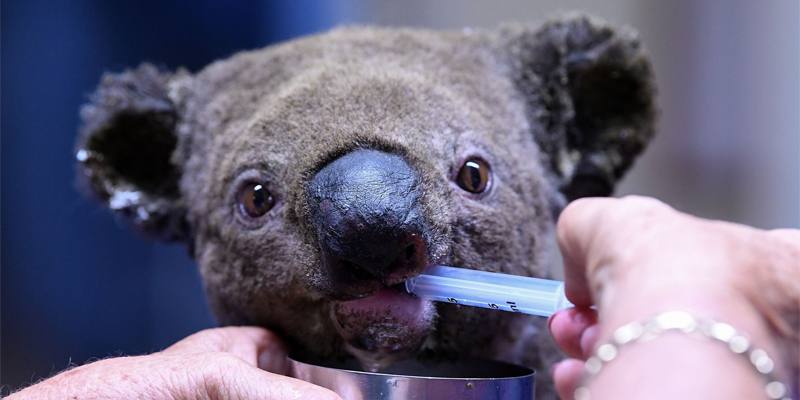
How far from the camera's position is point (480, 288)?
0.97 meters

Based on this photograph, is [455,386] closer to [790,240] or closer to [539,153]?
[790,240]

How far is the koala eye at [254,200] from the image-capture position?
111 centimetres

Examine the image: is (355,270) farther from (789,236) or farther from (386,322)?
(789,236)

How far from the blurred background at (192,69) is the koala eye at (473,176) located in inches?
44.7

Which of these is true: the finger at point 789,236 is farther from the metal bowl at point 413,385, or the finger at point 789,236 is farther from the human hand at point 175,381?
the human hand at point 175,381

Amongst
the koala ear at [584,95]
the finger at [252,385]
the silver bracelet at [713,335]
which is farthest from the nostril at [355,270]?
the koala ear at [584,95]

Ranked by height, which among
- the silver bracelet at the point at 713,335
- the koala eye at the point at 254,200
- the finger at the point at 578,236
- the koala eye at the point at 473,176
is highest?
the koala eye at the point at 473,176

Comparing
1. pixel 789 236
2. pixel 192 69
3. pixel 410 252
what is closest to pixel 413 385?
pixel 410 252

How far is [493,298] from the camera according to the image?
0.97 metres

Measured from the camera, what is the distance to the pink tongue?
0.98 m

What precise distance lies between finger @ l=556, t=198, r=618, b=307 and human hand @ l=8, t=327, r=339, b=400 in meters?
0.26

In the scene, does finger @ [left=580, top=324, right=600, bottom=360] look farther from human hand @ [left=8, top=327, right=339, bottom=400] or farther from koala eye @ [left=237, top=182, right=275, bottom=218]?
koala eye @ [left=237, top=182, right=275, bottom=218]

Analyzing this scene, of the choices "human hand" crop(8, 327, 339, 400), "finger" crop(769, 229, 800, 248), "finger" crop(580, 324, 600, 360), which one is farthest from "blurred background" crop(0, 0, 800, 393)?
"finger" crop(769, 229, 800, 248)

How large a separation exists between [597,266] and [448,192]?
0.37 meters
